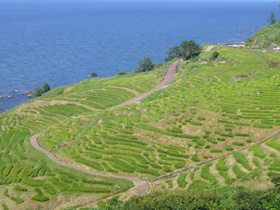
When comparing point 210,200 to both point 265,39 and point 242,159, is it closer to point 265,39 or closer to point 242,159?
point 242,159

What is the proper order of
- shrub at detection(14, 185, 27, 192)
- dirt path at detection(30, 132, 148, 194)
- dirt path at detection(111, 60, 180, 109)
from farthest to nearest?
dirt path at detection(111, 60, 180, 109) < shrub at detection(14, 185, 27, 192) < dirt path at detection(30, 132, 148, 194)

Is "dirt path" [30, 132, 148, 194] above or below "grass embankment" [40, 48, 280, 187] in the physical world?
below

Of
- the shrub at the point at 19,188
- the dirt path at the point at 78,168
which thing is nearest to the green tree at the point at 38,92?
the dirt path at the point at 78,168

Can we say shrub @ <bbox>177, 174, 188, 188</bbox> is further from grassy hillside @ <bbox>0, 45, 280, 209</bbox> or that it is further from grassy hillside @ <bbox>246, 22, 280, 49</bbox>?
grassy hillside @ <bbox>246, 22, 280, 49</bbox>

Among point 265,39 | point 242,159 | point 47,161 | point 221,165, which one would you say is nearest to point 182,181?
point 221,165

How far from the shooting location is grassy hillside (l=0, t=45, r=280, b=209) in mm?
36219

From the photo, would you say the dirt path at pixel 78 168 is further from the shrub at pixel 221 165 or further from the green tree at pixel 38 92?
the green tree at pixel 38 92

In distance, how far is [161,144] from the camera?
44.3m

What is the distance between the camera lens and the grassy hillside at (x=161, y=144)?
119 feet

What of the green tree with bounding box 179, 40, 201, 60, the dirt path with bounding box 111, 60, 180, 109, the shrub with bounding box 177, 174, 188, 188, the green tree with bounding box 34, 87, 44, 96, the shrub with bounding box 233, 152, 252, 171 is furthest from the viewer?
the green tree with bounding box 34, 87, 44, 96

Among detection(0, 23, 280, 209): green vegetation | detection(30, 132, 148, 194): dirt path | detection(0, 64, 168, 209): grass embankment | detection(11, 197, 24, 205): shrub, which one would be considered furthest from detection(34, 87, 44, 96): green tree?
detection(11, 197, 24, 205): shrub

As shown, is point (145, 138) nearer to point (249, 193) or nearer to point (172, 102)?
point (172, 102)

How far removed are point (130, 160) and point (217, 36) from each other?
579ft

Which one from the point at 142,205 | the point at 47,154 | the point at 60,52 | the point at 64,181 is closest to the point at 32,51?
the point at 60,52
